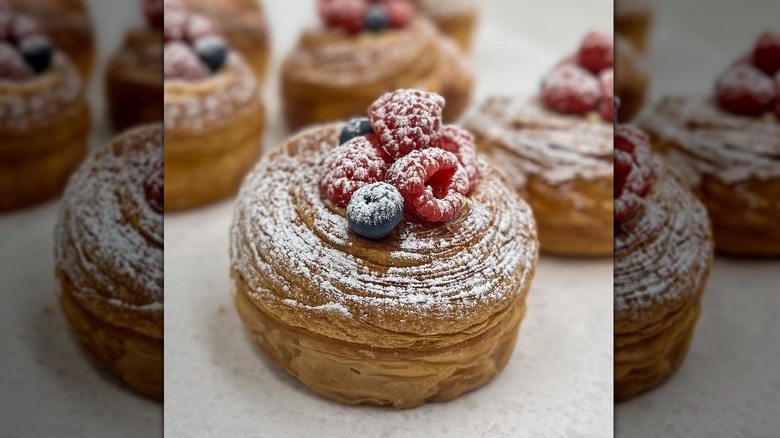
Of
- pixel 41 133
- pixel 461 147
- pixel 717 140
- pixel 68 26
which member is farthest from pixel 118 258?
pixel 717 140

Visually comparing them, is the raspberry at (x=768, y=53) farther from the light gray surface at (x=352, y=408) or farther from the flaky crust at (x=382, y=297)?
the flaky crust at (x=382, y=297)

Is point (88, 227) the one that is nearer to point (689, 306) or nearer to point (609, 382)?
point (609, 382)

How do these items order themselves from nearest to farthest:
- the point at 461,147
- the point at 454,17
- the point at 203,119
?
the point at 461,147 < the point at 203,119 < the point at 454,17

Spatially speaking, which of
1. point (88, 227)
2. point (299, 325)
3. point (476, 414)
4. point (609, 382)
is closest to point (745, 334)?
point (609, 382)

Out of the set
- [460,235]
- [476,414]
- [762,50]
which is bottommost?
[476,414]

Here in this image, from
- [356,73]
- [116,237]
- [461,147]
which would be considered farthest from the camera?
[356,73]

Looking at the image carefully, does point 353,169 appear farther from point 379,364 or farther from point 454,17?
point 454,17
